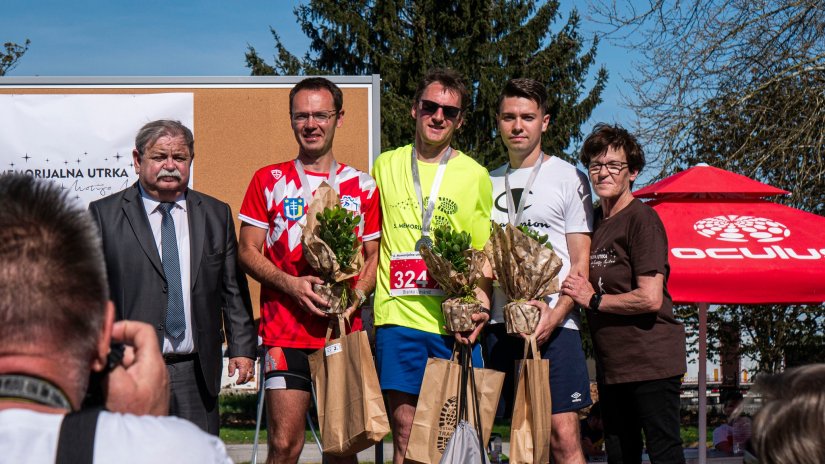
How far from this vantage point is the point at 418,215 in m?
4.99

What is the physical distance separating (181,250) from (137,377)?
9.97 feet

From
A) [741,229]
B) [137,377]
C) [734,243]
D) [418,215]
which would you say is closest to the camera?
[137,377]

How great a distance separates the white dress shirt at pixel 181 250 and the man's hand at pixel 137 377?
288 cm

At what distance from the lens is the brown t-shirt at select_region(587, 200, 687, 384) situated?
504 centimetres

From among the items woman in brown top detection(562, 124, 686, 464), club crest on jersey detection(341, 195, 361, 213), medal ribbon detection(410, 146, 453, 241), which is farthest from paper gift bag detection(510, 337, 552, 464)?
club crest on jersey detection(341, 195, 361, 213)

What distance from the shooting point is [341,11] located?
935 inches

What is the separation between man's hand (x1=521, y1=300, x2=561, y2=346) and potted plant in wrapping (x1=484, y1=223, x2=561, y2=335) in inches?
1.2

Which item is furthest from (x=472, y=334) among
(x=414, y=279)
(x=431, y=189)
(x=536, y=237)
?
(x=431, y=189)

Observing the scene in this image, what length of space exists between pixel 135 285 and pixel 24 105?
2.56m

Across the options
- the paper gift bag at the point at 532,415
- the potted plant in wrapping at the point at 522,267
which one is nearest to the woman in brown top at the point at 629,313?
the potted plant in wrapping at the point at 522,267

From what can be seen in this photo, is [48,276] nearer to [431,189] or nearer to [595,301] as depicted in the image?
[431,189]

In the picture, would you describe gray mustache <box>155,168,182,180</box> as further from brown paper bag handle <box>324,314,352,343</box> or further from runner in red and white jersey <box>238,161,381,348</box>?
brown paper bag handle <box>324,314,352,343</box>

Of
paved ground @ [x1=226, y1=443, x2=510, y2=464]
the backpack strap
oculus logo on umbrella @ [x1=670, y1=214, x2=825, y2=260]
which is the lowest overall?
paved ground @ [x1=226, y1=443, x2=510, y2=464]

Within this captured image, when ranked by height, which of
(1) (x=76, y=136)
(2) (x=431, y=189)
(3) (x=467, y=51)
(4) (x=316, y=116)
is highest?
(3) (x=467, y=51)
